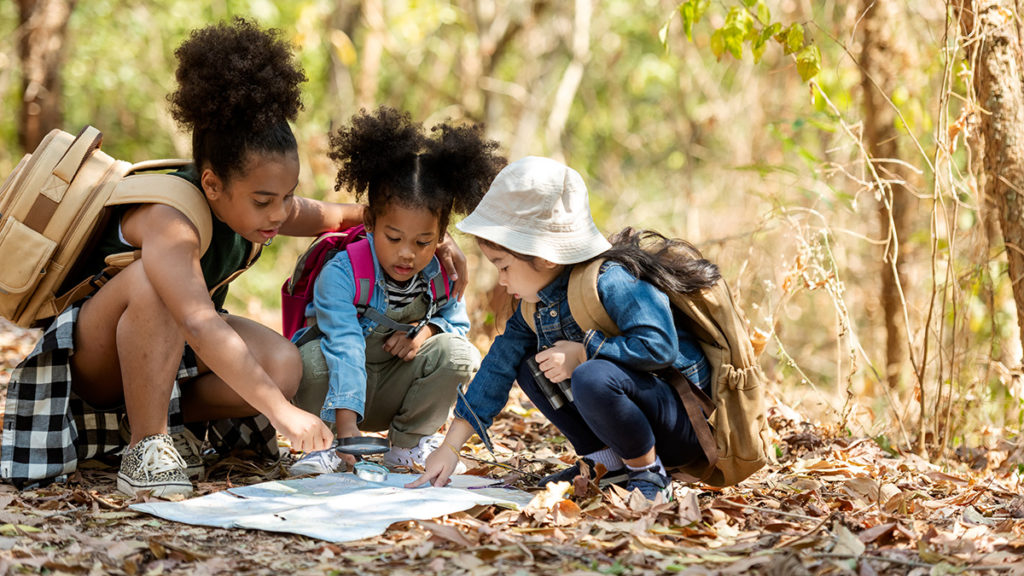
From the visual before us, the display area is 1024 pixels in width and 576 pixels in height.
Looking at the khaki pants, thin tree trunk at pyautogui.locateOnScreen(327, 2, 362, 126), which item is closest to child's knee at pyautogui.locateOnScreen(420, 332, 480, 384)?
the khaki pants

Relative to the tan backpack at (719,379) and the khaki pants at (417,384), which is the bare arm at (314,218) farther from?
the tan backpack at (719,379)

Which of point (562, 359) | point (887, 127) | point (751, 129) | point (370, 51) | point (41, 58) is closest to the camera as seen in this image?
point (562, 359)

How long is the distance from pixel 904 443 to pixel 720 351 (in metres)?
1.77

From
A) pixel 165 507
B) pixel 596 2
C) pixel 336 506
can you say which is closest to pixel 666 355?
pixel 336 506

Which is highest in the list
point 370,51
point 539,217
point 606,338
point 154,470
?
point 370,51

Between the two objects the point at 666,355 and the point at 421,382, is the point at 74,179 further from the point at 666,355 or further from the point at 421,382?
the point at 666,355

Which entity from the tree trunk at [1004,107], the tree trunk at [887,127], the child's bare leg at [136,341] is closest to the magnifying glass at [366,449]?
the child's bare leg at [136,341]

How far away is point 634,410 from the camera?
8.52 ft

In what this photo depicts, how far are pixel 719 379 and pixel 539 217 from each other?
674mm

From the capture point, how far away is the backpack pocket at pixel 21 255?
2828 mm

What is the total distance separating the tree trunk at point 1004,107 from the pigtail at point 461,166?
178cm

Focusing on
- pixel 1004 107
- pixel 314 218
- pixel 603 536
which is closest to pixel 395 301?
pixel 314 218

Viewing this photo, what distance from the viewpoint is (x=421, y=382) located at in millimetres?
3338

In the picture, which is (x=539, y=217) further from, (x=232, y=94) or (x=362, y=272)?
(x=232, y=94)
